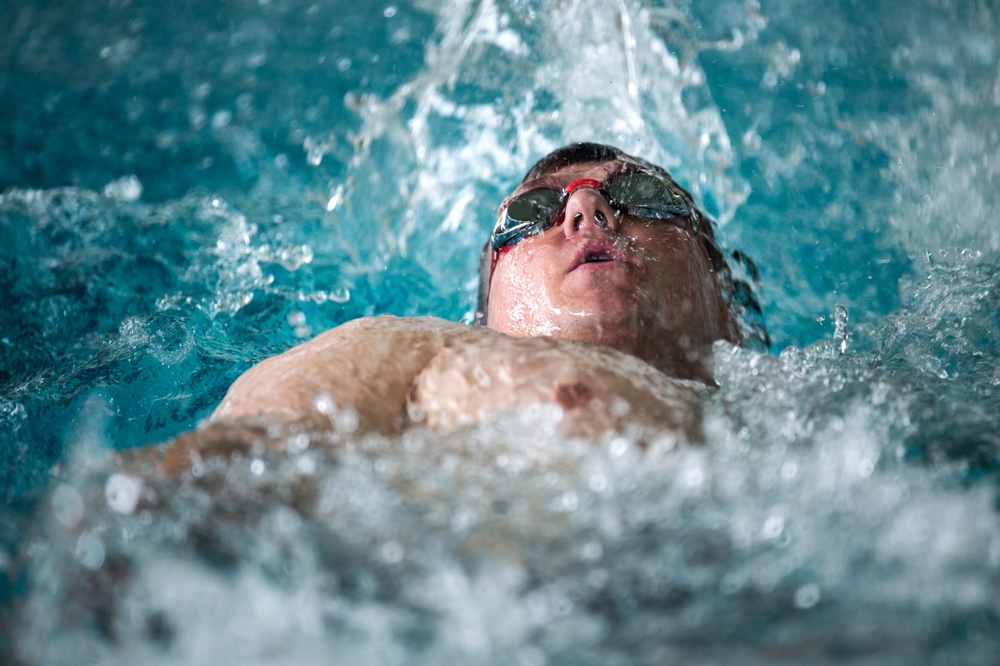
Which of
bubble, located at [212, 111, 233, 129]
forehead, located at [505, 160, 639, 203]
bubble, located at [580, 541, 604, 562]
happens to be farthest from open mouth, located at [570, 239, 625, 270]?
bubble, located at [212, 111, 233, 129]

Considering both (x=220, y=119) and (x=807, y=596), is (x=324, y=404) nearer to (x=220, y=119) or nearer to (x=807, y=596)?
(x=807, y=596)

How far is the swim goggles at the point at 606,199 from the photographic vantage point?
2.21 meters

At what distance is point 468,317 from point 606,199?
1372 millimetres

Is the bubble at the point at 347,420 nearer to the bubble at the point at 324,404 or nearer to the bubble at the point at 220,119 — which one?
the bubble at the point at 324,404

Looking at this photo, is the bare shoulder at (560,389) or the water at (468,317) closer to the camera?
the water at (468,317)

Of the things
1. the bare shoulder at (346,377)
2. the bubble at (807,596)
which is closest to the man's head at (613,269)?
the bare shoulder at (346,377)

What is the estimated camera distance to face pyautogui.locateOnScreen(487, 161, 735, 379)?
1.96m

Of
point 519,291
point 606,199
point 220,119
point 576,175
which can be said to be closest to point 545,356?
point 519,291

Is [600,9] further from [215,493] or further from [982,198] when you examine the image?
[215,493]

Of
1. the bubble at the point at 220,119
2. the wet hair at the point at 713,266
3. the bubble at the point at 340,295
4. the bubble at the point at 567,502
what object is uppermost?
the bubble at the point at 567,502

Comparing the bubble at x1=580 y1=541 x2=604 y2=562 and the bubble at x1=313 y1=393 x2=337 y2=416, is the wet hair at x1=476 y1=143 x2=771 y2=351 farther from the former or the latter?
the bubble at x1=580 y1=541 x2=604 y2=562

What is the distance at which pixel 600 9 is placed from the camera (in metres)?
4.09

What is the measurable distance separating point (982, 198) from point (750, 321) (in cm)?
199

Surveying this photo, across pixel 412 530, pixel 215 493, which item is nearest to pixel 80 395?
pixel 215 493
